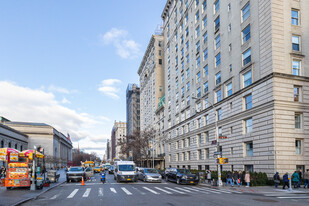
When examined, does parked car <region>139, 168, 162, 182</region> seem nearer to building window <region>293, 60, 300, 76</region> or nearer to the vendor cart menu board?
the vendor cart menu board

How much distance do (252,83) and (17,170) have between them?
25.1m

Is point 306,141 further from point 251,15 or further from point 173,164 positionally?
point 173,164

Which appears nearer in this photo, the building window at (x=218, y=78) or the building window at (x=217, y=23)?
the building window at (x=218, y=78)

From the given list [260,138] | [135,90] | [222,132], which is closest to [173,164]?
[222,132]

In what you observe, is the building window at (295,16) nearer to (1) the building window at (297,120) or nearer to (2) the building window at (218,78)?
(1) the building window at (297,120)

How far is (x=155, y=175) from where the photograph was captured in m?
34.0

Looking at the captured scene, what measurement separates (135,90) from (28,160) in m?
127

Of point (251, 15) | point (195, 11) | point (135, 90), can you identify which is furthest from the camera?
point (135, 90)

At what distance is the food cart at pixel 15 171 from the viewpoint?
2444cm

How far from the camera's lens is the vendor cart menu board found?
24656mm

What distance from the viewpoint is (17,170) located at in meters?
25.0

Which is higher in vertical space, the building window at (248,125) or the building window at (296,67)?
the building window at (296,67)

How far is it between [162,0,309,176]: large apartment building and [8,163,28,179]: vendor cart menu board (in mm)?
17598

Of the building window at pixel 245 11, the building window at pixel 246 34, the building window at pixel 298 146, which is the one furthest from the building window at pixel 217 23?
the building window at pixel 298 146
